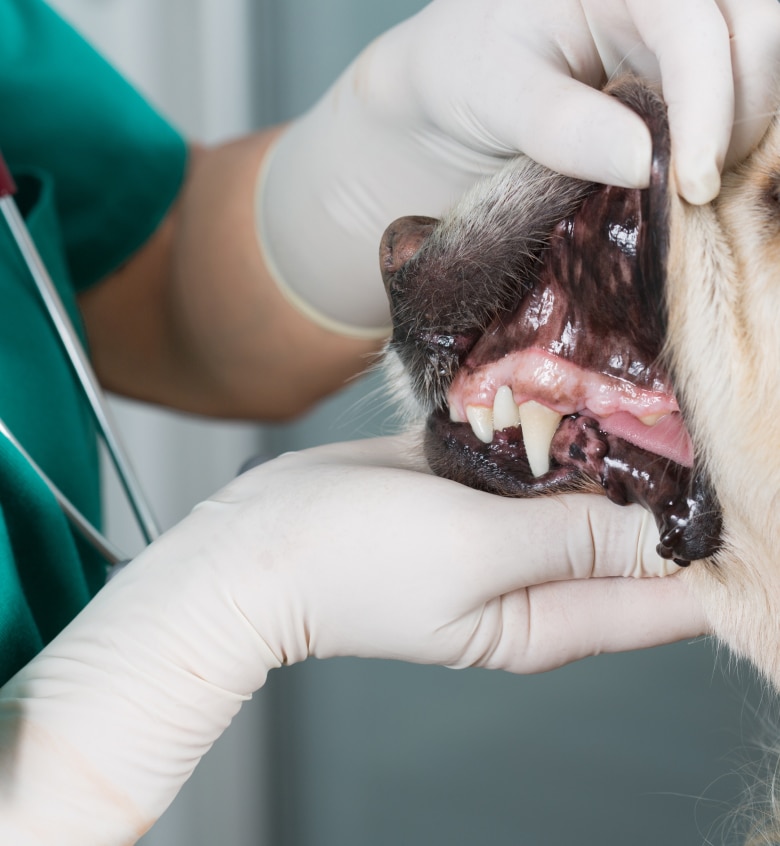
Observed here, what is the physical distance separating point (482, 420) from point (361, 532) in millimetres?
111

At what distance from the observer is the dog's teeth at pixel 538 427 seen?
0.58 m

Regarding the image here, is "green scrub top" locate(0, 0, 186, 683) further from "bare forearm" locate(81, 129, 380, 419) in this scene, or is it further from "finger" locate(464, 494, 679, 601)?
"finger" locate(464, 494, 679, 601)

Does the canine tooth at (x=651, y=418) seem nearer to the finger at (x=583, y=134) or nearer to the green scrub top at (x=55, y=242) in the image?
the finger at (x=583, y=134)

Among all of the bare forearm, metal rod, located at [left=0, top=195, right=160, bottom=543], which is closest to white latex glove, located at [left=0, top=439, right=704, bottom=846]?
metal rod, located at [left=0, top=195, right=160, bottom=543]

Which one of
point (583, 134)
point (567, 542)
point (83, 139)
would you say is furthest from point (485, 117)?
point (83, 139)

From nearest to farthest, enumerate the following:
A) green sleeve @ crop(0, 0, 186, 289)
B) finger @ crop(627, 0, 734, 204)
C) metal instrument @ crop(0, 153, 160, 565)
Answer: finger @ crop(627, 0, 734, 204) → metal instrument @ crop(0, 153, 160, 565) → green sleeve @ crop(0, 0, 186, 289)

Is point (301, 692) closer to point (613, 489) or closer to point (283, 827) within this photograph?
point (283, 827)

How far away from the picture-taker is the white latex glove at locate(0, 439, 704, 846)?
56 cm

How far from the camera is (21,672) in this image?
57 cm

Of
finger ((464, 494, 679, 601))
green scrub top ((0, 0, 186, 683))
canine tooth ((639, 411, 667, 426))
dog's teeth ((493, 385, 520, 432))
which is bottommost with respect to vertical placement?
finger ((464, 494, 679, 601))

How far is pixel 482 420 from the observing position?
24.0 inches

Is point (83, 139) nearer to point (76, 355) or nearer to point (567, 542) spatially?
point (76, 355)

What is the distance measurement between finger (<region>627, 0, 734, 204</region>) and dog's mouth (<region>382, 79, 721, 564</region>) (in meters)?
0.02

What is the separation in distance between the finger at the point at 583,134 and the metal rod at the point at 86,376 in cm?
43
